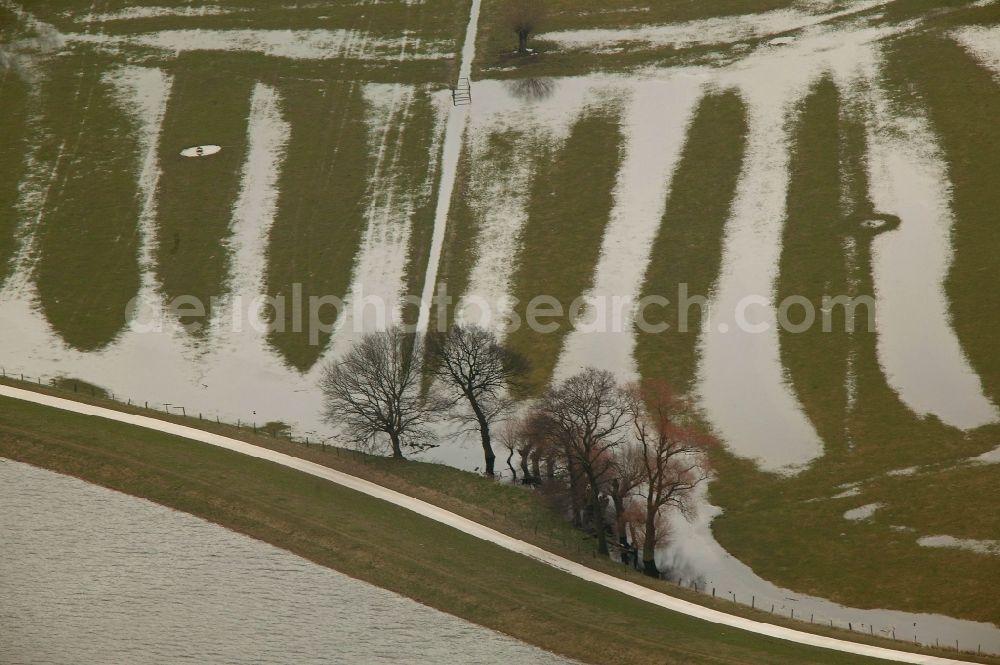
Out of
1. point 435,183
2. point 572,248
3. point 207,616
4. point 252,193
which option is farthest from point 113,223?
point 207,616

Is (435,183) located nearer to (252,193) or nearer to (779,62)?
(252,193)

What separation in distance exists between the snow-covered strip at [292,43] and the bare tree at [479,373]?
53.1 metres

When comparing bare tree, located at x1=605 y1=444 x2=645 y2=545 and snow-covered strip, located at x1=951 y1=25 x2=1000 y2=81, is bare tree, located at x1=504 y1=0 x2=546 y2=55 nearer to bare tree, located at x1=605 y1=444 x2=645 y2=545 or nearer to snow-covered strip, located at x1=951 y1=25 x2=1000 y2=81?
snow-covered strip, located at x1=951 y1=25 x2=1000 y2=81

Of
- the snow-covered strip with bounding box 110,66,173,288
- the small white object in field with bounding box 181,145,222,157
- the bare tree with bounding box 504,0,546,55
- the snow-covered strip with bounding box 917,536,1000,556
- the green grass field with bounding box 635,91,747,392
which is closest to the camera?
the snow-covered strip with bounding box 917,536,1000,556

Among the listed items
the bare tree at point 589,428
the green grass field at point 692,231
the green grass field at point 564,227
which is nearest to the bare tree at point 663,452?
the bare tree at point 589,428

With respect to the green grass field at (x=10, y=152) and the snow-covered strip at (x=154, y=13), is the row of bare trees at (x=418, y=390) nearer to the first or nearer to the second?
the green grass field at (x=10, y=152)

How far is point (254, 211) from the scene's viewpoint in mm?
123500

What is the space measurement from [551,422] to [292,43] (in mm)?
72154

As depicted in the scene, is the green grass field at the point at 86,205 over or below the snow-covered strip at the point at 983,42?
below

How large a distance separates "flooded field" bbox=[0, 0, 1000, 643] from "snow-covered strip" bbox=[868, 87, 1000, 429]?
26 centimetres

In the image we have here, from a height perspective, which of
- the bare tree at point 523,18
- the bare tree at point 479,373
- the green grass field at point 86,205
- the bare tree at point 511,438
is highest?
the bare tree at point 523,18

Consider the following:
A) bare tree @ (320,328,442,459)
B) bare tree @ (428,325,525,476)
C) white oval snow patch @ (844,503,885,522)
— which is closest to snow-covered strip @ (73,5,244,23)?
bare tree @ (320,328,442,459)

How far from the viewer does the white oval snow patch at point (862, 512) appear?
8769cm

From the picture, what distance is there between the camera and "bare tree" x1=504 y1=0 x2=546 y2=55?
144 m
